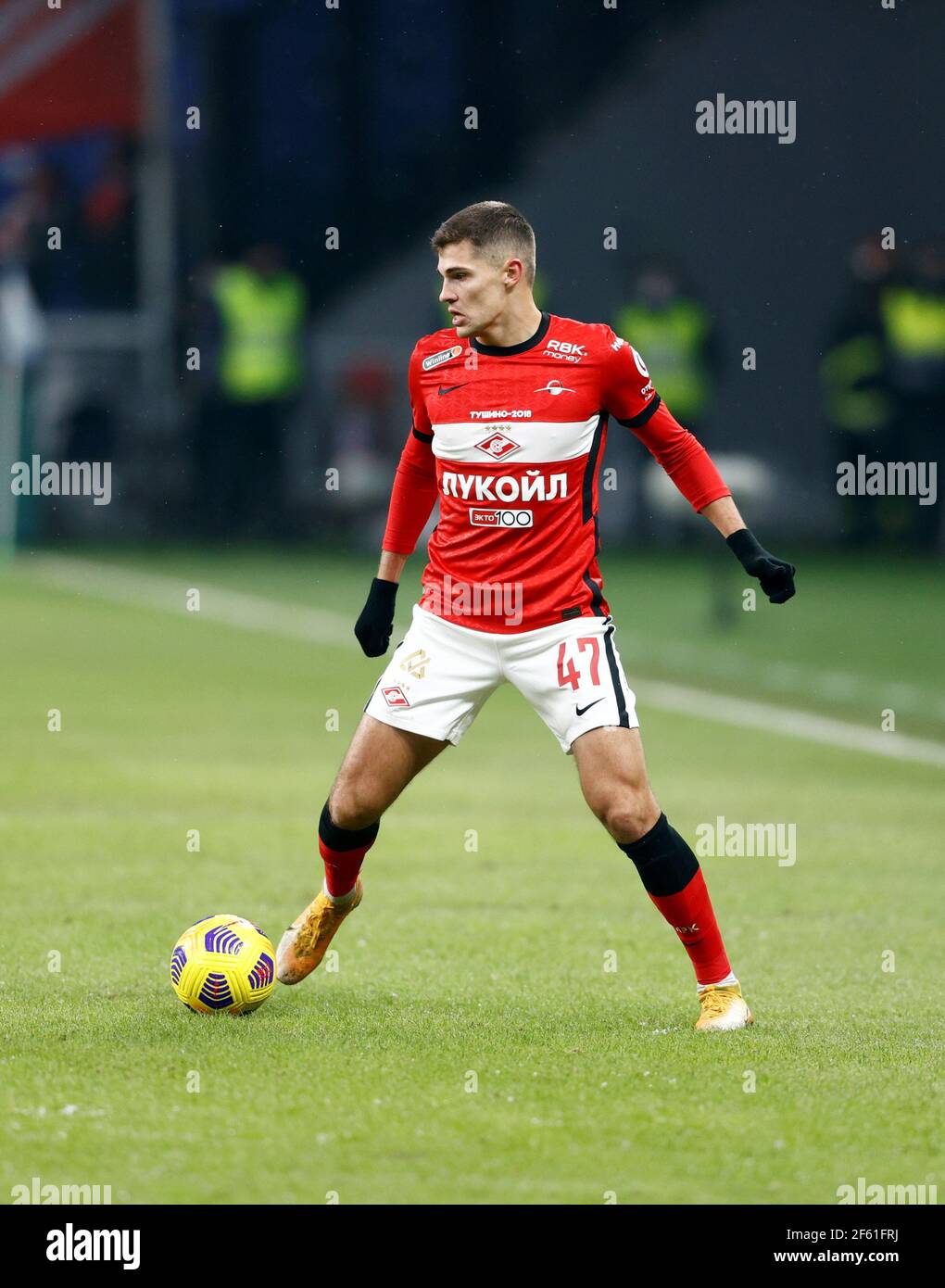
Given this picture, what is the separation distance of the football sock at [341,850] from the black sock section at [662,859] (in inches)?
33.0

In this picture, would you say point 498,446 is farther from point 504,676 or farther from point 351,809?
point 351,809

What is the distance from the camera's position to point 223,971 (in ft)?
20.6

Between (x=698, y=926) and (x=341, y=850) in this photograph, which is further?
(x=341, y=850)

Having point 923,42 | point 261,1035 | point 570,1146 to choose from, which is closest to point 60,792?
point 261,1035

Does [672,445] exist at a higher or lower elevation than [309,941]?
higher

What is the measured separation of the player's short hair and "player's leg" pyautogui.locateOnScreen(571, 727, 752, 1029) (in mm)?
1386

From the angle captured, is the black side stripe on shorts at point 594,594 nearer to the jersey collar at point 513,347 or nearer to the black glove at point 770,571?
the black glove at point 770,571

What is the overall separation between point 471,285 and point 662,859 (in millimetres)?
1738

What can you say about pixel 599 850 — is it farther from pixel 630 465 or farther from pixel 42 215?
pixel 42 215

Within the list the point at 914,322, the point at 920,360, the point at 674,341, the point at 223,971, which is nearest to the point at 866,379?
the point at 920,360

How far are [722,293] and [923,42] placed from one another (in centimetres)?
380

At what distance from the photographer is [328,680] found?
52.8ft

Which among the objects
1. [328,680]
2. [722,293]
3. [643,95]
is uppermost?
[643,95]

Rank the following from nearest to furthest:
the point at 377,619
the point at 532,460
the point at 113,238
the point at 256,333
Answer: the point at 532,460
the point at 377,619
the point at 256,333
the point at 113,238
